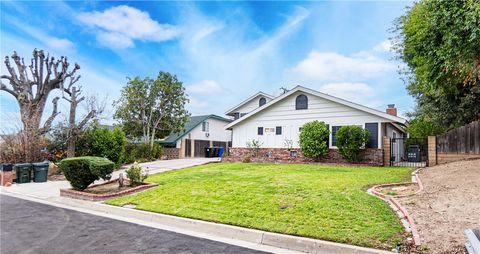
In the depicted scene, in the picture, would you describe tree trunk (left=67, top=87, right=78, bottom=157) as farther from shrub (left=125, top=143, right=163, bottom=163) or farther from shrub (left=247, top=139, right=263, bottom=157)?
shrub (left=247, top=139, right=263, bottom=157)

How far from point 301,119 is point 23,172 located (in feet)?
50.3

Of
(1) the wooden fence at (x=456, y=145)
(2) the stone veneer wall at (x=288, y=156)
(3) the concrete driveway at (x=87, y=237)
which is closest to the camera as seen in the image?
(3) the concrete driveway at (x=87, y=237)

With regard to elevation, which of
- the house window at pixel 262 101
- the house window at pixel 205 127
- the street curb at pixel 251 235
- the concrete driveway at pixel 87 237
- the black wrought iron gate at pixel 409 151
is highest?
the house window at pixel 262 101

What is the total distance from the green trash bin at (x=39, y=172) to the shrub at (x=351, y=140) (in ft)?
49.9

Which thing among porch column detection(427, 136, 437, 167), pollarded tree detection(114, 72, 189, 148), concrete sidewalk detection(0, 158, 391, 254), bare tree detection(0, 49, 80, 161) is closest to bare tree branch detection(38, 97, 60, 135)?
bare tree detection(0, 49, 80, 161)

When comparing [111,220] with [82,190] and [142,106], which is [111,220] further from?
[142,106]

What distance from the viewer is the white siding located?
17.5 meters

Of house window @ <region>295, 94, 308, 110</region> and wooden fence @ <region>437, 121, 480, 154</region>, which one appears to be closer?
wooden fence @ <region>437, 121, 480, 154</region>

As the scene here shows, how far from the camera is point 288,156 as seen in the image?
62.9ft

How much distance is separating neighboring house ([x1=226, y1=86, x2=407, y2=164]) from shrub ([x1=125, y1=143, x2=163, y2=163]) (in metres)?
8.07

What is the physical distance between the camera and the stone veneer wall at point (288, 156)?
1627 centimetres

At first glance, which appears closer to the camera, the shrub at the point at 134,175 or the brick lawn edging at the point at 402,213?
the brick lawn edging at the point at 402,213

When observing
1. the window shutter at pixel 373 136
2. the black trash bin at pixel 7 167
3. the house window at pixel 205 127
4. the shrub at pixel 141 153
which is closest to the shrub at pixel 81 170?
the black trash bin at pixel 7 167

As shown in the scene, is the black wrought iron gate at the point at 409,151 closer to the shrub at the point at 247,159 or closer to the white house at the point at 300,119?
the white house at the point at 300,119
